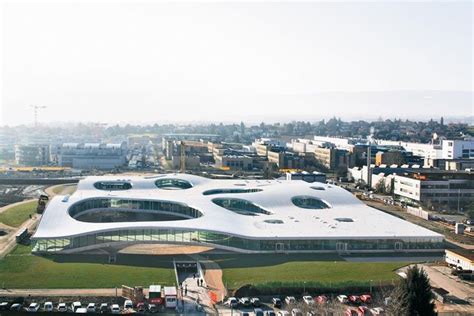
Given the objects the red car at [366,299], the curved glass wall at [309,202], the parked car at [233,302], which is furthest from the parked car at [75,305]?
the curved glass wall at [309,202]

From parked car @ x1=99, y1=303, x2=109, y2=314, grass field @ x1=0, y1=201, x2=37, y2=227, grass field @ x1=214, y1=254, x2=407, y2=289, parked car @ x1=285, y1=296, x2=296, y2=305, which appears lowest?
parked car @ x1=285, y1=296, x2=296, y2=305

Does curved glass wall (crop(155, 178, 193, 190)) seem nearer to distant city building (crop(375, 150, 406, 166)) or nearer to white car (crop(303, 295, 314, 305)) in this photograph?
white car (crop(303, 295, 314, 305))

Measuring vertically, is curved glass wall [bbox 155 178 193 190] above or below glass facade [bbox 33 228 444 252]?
above

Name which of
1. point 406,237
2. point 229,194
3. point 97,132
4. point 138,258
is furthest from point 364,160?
point 97,132

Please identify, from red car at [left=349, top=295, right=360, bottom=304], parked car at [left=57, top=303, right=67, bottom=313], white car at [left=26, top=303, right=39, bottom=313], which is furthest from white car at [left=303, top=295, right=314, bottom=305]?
white car at [left=26, top=303, right=39, bottom=313]

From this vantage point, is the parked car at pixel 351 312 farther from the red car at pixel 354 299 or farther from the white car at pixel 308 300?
the white car at pixel 308 300
